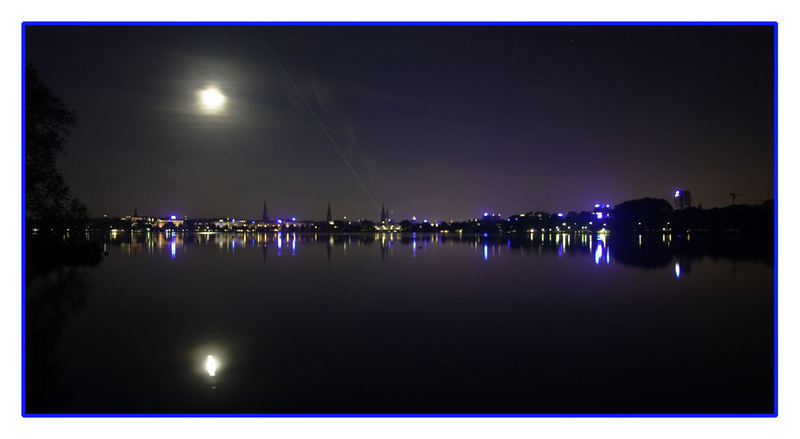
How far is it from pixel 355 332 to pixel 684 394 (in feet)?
21.0

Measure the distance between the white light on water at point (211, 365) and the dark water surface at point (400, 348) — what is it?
7 cm

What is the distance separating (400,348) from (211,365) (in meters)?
3.50

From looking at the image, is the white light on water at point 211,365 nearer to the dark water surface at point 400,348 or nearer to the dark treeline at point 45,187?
the dark water surface at point 400,348

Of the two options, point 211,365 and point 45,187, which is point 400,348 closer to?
point 211,365

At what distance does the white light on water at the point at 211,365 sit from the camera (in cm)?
799

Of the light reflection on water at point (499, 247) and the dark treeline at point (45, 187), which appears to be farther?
the light reflection on water at point (499, 247)

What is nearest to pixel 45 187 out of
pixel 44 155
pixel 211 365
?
pixel 44 155

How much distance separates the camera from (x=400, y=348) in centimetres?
935

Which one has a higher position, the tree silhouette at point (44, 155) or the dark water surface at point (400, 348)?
the tree silhouette at point (44, 155)

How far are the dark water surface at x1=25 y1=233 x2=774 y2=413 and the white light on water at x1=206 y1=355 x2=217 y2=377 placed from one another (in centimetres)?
7

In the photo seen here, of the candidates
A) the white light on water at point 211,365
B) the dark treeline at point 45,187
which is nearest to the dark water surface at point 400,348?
the white light on water at point 211,365

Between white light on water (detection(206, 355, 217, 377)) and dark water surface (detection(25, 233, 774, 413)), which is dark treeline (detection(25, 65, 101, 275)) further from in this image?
white light on water (detection(206, 355, 217, 377))
